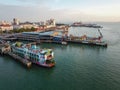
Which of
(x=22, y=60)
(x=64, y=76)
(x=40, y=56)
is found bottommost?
(x=64, y=76)

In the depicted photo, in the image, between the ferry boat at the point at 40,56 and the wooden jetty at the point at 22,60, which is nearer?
the ferry boat at the point at 40,56

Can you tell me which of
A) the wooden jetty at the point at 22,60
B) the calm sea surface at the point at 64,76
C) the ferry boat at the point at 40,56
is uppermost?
the ferry boat at the point at 40,56

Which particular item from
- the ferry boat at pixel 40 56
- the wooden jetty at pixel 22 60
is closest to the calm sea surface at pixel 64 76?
the wooden jetty at pixel 22 60

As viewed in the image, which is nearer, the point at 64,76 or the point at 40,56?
the point at 64,76

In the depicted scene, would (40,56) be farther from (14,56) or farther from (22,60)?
(14,56)

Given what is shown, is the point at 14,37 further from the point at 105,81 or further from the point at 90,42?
the point at 105,81

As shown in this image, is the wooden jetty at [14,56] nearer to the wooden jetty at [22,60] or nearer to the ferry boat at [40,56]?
the wooden jetty at [22,60]

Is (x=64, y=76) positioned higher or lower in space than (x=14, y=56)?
lower

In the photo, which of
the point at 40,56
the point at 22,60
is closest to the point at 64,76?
the point at 40,56

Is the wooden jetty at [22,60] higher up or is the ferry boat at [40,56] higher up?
the ferry boat at [40,56]

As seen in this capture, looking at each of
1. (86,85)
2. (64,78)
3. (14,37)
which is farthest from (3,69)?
(14,37)

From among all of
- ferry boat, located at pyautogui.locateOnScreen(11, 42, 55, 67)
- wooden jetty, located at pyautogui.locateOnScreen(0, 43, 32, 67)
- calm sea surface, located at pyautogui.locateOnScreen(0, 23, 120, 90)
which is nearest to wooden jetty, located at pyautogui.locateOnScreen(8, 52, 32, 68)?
wooden jetty, located at pyautogui.locateOnScreen(0, 43, 32, 67)
